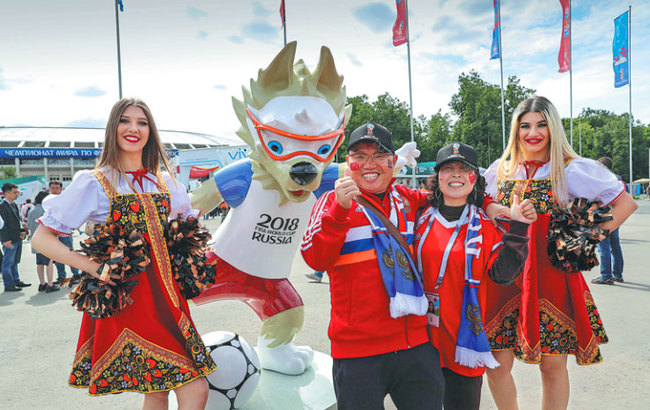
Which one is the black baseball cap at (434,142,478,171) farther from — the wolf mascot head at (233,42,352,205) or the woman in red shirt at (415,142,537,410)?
the wolf mascot head at (233,42,352,205)

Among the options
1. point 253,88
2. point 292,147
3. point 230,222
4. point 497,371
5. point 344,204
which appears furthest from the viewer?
point 230,222

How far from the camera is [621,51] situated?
62.2 ft

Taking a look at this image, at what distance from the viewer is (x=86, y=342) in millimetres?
1961

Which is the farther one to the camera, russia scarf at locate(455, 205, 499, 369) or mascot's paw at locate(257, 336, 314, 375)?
mascot's paw at locate(257, 336, 314, 375)

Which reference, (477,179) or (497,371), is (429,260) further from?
(497,371)

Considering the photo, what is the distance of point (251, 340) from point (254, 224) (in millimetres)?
2016

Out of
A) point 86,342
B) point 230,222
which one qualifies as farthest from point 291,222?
point 86,342

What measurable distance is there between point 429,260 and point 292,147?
1.18 meters

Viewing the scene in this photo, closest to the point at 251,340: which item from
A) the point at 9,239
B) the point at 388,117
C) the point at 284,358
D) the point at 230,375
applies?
the point at 284,358

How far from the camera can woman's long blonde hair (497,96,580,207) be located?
91.3 inches

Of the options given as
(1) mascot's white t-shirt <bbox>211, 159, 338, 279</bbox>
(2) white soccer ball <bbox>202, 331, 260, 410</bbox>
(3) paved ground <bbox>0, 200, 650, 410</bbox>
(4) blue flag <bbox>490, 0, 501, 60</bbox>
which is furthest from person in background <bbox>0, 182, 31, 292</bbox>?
(4) blue flag <bbox>490, 0, 501, 60</bbox>

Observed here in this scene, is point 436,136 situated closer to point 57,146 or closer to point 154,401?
point 154,401

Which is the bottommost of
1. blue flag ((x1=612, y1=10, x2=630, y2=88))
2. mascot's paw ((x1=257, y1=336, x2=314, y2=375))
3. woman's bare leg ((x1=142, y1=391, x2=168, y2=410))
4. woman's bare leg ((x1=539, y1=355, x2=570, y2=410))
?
mascot's paw ((x1=257, y1=336, x2=314, y2=375))

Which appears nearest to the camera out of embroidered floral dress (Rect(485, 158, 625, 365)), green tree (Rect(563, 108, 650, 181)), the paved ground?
embroidered floral dress (Rect(485, 158, 625, 365))
